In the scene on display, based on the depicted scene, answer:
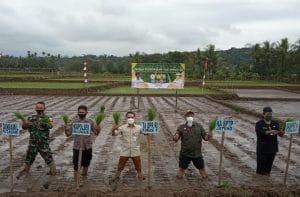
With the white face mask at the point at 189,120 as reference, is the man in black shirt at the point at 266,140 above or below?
below

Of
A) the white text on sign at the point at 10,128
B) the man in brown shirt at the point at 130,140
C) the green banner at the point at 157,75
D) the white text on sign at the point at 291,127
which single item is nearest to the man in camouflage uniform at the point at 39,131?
the white text on sign at the point at 10,128

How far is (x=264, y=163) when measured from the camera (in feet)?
28.5

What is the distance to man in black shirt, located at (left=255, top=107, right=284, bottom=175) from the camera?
27.7 ft

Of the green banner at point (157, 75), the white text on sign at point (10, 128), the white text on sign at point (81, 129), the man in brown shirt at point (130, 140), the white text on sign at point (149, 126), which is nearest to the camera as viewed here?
→ the white text on sign at point (81, 129)

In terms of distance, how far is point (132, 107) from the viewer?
2231 centimetres

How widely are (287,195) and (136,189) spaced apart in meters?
2.39

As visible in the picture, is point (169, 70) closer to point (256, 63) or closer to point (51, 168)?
point (51, 168)

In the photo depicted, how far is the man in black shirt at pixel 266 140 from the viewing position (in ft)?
27.7

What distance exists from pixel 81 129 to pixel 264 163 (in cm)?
367

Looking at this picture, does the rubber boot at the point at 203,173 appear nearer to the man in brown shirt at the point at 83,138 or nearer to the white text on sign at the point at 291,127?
the white text on sign at the point at 291,127

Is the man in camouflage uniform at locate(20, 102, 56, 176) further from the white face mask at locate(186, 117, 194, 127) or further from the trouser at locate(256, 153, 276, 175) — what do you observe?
the trouser at locate(256, 153, 276, 175)

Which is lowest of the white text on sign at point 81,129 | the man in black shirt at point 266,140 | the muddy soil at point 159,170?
the muddy soil at point 159,170

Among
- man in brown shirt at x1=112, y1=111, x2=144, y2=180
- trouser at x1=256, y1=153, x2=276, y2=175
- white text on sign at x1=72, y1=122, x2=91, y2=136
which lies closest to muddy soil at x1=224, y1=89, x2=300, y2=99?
trouser at x1=256, y1=153, x2=276, y2=175

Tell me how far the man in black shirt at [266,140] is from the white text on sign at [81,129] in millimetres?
3283
